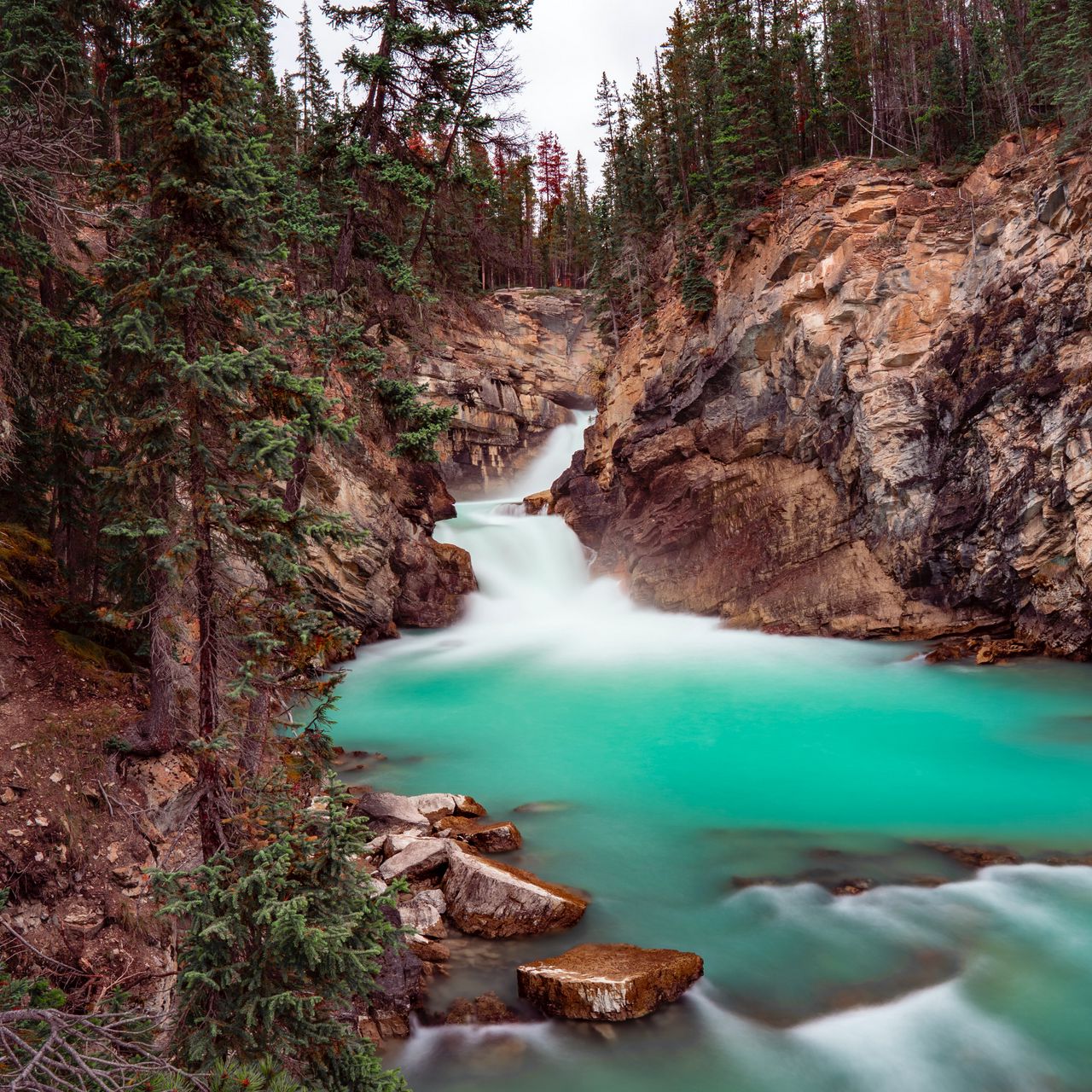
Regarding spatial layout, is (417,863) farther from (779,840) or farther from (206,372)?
(206,372)

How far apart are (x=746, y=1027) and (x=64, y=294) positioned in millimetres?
→ 11279

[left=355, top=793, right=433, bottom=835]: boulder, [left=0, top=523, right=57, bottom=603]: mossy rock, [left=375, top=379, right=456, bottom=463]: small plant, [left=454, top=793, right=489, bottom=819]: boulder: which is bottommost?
[left=454, top=793, right=489, bottom=819]: boulder

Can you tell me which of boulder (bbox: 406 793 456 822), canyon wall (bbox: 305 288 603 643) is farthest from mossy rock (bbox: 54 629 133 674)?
boulder (bbox: 406 793 456 822)

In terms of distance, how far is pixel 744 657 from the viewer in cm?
1914

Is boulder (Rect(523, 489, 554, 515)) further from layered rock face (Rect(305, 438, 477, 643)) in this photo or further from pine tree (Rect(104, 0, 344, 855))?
pine tree (Rect(104, 0, 344, 855))

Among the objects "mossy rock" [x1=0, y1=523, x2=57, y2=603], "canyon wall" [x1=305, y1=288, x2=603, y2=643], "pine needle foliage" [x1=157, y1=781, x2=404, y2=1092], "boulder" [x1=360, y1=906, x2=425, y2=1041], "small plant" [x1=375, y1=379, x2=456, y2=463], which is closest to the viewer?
"pine needle foliage" [x1=157, y1=781, x2=404, y2=1092]

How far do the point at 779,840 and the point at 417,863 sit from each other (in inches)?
192

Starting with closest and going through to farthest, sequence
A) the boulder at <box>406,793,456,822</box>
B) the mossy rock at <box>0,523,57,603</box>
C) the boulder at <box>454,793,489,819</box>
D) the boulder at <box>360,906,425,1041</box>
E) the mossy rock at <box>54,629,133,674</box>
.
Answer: the boulder at <box>360,906,425,1041</box> → the mossy rock at <box>54,629,133,674</box> → the mossy rock at <box>0,523,57,603</box> → the boulder at <box>406,793,456,822</box> → the boulder at <box>454,793,489,819</box>

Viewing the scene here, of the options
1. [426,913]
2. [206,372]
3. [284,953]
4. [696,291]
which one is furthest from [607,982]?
[696,291]

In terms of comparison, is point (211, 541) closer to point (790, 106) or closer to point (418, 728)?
point (418, 728)

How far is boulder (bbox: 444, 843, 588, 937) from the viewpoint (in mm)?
7145

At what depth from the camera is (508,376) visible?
38.9 m

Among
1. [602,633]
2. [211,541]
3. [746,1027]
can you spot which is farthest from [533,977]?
[602,633]

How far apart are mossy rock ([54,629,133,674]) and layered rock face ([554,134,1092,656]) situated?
17.1 meters
